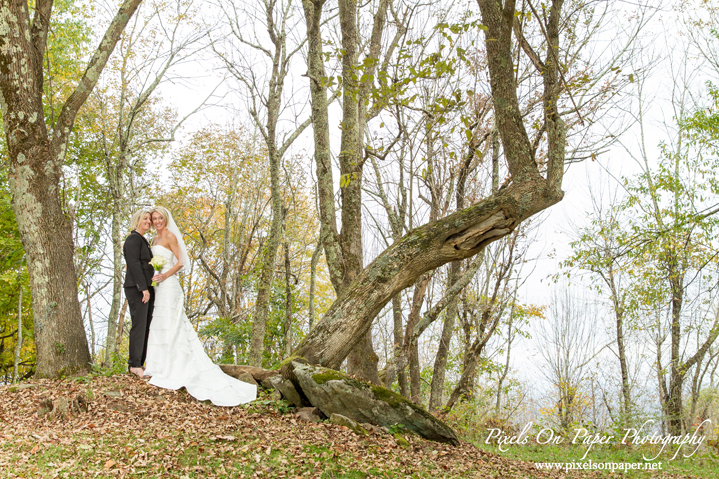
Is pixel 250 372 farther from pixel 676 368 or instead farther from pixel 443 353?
pixel 676 368

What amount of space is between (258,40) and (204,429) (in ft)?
31.8

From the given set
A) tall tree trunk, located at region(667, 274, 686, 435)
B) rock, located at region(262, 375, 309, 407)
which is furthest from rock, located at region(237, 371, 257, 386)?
tall tree trunk, located at region(667, 274, 686, 435)

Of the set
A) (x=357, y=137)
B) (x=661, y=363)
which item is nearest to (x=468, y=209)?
(x=357, y=137)

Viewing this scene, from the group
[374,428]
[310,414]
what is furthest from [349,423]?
[310,414]

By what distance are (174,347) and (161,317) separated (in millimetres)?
484

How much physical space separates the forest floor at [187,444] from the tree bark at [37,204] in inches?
26.7

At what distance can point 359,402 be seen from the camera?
5555mm

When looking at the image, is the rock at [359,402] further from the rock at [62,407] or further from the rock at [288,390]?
the rock at [62,407]

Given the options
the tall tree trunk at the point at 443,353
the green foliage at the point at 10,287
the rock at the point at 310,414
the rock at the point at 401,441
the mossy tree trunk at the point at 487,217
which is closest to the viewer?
the rock at the point at 401,441

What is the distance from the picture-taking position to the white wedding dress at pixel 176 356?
6230mm

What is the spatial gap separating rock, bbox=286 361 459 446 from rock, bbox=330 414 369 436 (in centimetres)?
19

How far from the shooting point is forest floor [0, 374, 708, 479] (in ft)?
13.7

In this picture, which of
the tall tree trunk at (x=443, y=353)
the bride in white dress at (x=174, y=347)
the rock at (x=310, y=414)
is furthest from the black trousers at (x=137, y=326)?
the tall tree trunk at (x=443, y=353)

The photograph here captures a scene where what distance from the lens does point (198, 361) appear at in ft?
21.9
